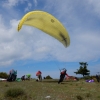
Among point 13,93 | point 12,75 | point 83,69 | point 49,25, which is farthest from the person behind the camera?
point 83,69

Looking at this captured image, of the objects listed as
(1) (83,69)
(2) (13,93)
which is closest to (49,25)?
(2) (13,93)

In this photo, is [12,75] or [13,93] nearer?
[13,93]

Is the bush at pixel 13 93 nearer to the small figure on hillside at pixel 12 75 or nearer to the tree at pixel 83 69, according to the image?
the small figure on hillside at pixel 12 75

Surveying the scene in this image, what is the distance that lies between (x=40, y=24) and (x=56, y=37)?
2303 mm

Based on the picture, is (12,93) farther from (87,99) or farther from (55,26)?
(55,26)

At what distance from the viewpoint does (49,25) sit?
20531 millimetres

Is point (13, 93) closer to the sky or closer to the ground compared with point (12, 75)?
closer to the ground

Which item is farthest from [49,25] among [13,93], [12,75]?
[12,75]

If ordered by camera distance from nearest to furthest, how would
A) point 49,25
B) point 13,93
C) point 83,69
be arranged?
point 13,93 < point 49,25 < point 83,69

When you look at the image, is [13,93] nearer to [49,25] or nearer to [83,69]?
[49,25]

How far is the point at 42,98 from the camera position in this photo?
13.7 meters

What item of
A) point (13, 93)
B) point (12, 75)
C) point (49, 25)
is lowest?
point (13, 93)

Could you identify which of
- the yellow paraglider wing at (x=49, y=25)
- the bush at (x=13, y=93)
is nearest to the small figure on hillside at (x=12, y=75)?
the yellow paraglider wing at (x=49, y=25)

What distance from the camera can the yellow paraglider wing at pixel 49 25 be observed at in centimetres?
1908
